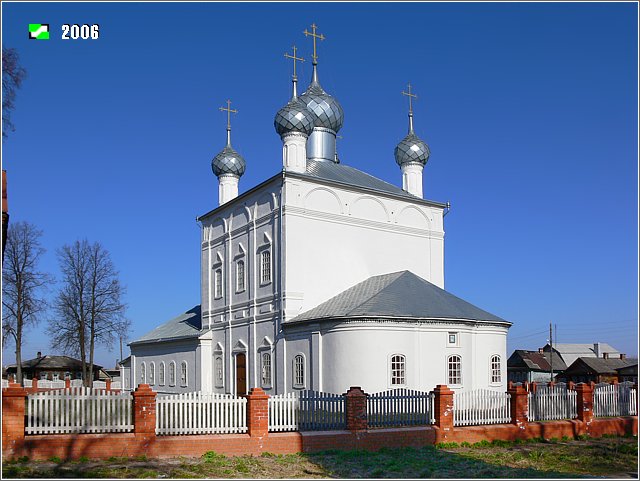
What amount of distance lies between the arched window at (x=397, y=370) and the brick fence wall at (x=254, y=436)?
454 cm

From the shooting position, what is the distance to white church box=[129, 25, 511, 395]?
890 inches

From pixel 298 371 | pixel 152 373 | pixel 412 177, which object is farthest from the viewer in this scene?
pixel 152 373

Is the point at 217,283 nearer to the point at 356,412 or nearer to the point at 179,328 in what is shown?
the point at 179,328

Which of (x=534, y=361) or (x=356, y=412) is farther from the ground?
(x=356, y=412)

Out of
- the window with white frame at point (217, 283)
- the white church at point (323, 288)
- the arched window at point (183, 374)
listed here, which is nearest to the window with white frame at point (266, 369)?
the white church at point (323, 288)

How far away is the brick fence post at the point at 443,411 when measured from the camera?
17.2 m

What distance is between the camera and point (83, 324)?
129 ft

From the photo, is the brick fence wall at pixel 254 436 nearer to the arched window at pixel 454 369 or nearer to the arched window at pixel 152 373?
the arched window at pixel 454 369

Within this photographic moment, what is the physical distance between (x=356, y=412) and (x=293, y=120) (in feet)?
48.4

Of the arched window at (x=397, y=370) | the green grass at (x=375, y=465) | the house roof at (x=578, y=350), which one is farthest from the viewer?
the house roof at (x=578, y=350)

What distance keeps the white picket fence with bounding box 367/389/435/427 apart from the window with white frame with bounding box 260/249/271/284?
1046cm

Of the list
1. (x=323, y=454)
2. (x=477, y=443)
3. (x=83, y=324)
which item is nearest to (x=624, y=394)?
(x=477, y=443)

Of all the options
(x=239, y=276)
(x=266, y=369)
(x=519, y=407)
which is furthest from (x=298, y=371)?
(x=519, y=407)

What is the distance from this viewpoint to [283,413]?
52.3 ft
